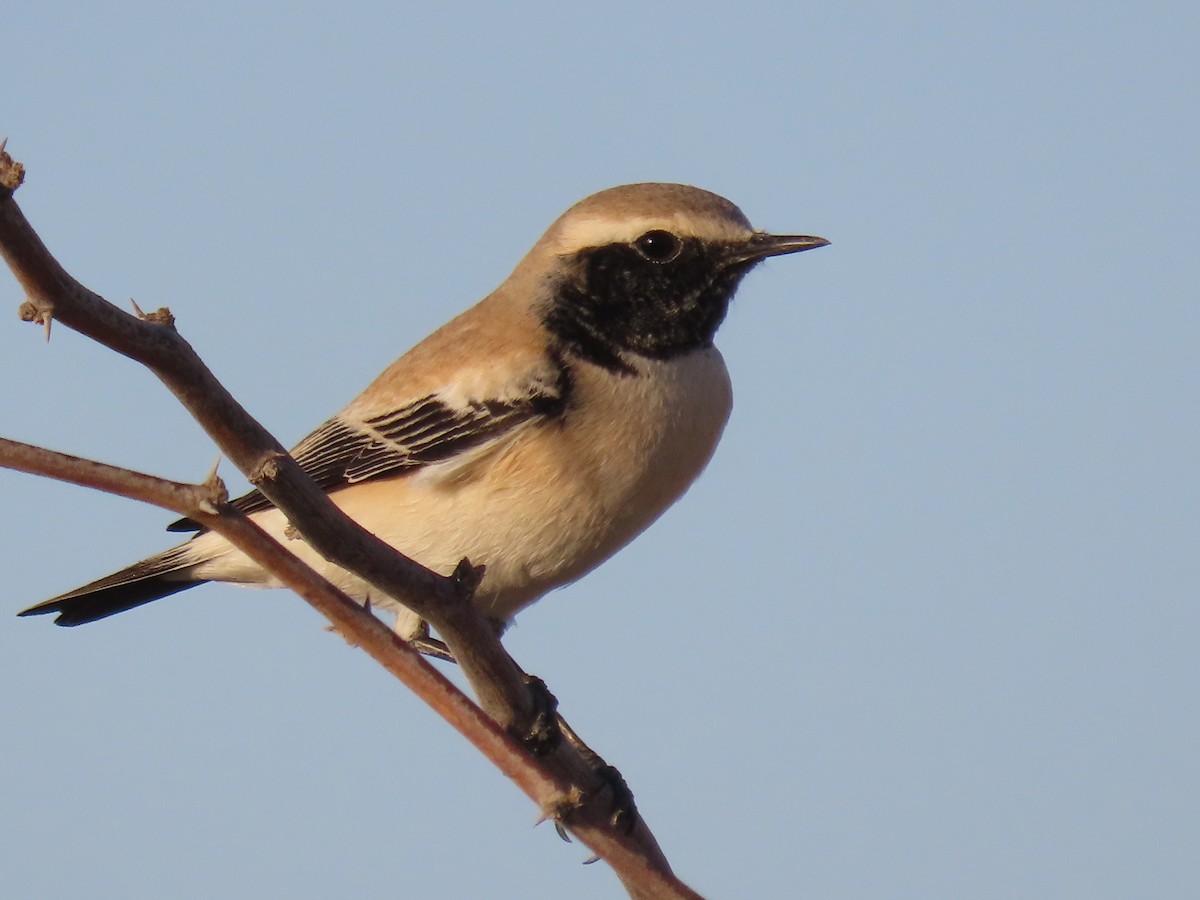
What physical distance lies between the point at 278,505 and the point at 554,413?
3083 millimetres

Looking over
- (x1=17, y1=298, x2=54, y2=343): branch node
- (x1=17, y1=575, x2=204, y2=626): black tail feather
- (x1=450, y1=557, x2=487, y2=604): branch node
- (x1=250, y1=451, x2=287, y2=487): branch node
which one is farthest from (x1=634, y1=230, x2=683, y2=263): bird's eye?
(x1=17, y1=298, x2=54, y2=343): branch node

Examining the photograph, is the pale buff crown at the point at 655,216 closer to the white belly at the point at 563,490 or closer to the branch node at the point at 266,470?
the white belly at the point at 563,490

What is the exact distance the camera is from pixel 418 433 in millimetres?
6855

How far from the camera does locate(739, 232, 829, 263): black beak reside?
271 inches

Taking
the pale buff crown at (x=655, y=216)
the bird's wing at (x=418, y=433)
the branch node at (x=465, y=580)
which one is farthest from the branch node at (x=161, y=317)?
the pale buff crown at (x=655, y=216)

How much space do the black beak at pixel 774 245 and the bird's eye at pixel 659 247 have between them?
308 millimetres

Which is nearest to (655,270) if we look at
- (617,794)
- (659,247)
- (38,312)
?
(659,247)

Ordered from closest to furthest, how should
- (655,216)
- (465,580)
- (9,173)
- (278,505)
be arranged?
(9,173) < (278,505) < (465,580) < (655,216)

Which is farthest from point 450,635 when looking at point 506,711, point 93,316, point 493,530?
point 493,530

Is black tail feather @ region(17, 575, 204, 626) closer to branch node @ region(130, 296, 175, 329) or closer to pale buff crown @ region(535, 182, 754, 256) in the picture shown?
pale buff crown @ region(535, 182, 754, 256)

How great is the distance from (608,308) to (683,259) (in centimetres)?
41

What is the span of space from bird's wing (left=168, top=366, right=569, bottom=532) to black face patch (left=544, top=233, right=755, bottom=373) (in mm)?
371

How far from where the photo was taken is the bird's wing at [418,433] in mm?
6500

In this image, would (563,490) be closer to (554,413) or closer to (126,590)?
(554,413)
